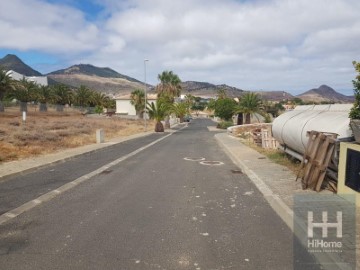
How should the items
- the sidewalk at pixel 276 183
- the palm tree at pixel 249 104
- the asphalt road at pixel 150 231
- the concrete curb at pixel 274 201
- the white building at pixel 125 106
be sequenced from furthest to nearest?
the white building at pixel 125 106 < the palm tree at pixel 249 104 < the sidewalk at pixel 276 183 < the concrete curb at pixel 274 201 < the asphalt road at pixel 150 231

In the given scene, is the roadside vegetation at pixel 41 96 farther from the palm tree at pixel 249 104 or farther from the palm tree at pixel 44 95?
the palm tree at pixel 249 104

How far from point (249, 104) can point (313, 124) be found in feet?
134

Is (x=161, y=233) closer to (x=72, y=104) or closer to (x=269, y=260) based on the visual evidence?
(x=269, y=260)

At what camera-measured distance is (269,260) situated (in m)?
5.32

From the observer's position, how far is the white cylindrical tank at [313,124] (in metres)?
9.45

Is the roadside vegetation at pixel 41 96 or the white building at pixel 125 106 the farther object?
the white building at pixel 125 106

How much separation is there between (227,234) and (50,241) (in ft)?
9.68

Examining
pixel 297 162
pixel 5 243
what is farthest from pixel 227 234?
pixel 297 162

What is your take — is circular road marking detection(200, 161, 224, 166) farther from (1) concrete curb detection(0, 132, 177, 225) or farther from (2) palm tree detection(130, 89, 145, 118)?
(2) palm tree detection(130, 89, 145, 118)

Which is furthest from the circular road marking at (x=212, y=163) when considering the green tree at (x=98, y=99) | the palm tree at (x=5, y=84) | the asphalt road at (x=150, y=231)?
the green tree at (x=98, y=99)

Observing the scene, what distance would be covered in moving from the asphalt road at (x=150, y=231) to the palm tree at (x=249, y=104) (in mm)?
41306

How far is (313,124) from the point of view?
11.1 metres

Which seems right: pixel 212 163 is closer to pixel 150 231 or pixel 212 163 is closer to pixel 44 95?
pixel 150 231

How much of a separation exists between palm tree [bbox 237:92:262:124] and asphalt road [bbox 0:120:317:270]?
41.3 m
